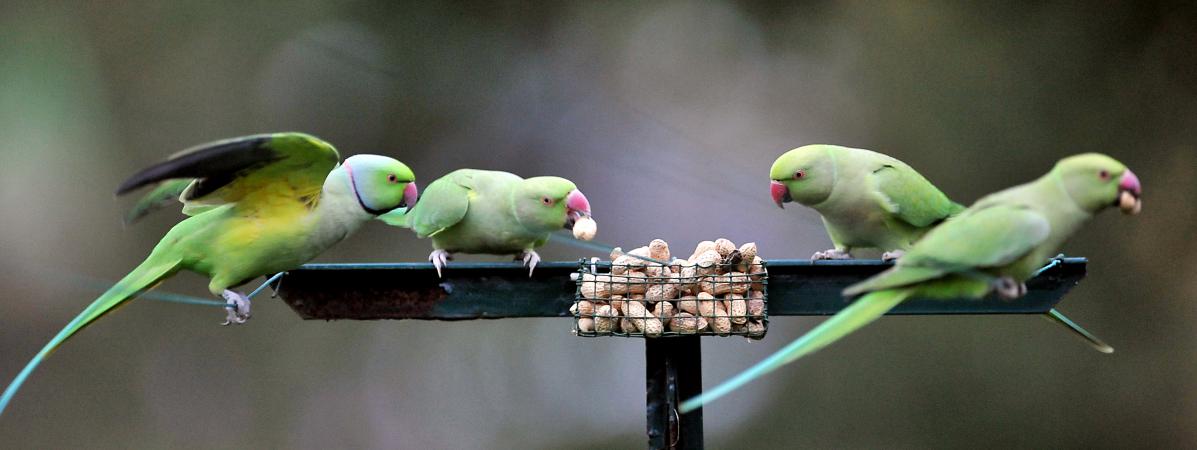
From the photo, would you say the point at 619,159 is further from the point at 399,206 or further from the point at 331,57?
the point at 399,206

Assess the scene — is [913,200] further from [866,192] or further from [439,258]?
[439,258]

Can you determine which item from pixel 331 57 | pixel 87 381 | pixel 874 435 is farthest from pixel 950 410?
pixel 87 381

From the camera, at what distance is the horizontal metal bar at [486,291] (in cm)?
219

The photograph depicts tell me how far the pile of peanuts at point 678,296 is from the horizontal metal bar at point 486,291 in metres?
0.08

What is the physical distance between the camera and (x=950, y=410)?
16.9ft

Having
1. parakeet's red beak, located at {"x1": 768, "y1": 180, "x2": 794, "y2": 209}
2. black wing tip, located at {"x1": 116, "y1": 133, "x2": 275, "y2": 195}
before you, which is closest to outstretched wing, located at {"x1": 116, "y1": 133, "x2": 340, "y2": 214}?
black wing tip, located at {"x1": 116, "y1": 133, "x2": 275, "y2": 195}

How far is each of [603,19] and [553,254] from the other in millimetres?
1224

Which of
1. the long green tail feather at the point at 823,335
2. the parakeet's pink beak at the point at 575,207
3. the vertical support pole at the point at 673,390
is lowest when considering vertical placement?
the vertical support pole at the point at 673,390

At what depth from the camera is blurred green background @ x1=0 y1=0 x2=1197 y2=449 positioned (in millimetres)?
4910

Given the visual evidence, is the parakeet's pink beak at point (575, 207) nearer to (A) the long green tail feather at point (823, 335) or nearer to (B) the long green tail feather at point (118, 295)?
(B) the long green tail feather at point (118, 295)

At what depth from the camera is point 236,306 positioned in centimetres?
238

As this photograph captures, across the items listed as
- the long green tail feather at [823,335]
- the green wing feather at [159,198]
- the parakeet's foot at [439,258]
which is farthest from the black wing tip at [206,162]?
the long green tail feather at [823,335]

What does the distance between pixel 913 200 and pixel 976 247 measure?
0.91 meters

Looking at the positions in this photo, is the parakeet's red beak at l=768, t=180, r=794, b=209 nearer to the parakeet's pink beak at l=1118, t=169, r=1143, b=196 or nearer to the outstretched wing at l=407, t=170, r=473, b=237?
the outstretched wing at l=407, t=170, r=473, b=237
